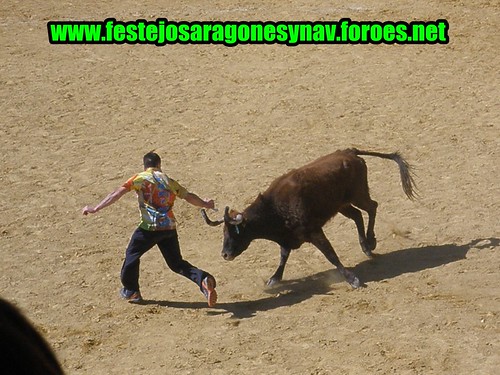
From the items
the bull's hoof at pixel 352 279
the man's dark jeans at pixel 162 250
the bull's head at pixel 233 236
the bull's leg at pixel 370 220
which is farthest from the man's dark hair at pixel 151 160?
the bull's leg at pixel 370 220

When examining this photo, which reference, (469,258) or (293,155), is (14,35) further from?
(469,258)

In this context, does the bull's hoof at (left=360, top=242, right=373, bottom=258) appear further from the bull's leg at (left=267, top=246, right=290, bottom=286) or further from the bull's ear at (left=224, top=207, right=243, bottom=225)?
the bull's ear at (left=224, top=207, right=243, bottom=225)

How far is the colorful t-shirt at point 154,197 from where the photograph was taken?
8383 mm

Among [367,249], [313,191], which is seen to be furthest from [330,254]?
[367,249]

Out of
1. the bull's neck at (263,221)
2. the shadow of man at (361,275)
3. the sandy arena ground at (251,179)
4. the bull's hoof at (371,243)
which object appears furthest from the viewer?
the bull's hoof at (371,243)

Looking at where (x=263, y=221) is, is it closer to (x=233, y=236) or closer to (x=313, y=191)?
(x=233, y=236)

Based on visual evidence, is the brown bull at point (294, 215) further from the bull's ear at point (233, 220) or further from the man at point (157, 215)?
the man at point (157, 215)

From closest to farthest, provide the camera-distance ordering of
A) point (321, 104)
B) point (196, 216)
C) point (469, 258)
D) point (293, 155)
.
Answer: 1. point (469, 258)
2. point (196, 216)
3. point (293, 155)
4. point (321, 104)

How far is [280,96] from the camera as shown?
14.3m

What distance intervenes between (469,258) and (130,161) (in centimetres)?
509

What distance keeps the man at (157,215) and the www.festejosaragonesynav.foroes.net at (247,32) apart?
849 centimetres

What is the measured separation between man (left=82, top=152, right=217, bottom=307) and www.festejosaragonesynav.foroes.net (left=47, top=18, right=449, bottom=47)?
8491mm

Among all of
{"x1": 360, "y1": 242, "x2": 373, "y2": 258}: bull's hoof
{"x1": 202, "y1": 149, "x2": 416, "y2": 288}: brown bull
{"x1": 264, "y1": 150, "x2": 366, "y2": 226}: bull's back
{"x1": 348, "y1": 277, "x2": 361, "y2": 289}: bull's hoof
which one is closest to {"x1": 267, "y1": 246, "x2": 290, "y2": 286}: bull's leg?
{"x1": 202, "y1": 149, "x2": 416, "y2": 288}: brown bull

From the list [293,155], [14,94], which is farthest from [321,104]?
[14,94]
